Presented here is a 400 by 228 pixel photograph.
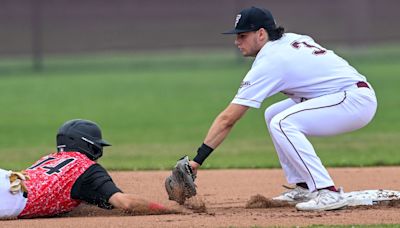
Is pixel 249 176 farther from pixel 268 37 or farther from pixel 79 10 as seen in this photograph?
pixel 79 10

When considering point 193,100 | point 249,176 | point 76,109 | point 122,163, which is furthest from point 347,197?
point 193,100

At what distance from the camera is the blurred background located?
14523 mm

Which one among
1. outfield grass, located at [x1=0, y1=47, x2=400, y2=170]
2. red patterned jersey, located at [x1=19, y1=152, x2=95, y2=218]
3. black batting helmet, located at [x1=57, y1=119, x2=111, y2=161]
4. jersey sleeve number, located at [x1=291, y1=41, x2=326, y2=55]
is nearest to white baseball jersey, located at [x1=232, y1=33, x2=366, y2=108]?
jersey sleeve number, located at [x1=291, y1=41, x2=326, y2=55]

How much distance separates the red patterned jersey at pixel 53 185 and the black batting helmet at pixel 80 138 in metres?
0.18

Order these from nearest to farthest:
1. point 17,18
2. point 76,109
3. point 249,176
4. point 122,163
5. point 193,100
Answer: point 249,176 → point 122,163 → point 76,109 → point 193,100 → point 17,18

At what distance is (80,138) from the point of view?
286 inches

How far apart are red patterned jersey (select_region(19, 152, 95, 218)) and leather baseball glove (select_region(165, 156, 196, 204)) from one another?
0.70 metres

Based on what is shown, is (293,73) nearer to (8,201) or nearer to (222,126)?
(222,126)

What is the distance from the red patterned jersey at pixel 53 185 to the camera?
22.6 feet

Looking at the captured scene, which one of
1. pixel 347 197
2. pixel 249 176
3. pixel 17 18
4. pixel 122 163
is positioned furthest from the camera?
pixel 17 18

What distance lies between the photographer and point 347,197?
7324 mm

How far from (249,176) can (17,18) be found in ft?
90.3

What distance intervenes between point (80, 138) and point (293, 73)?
1.81 metres

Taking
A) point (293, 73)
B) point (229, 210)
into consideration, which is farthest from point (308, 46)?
point (229, 210)
